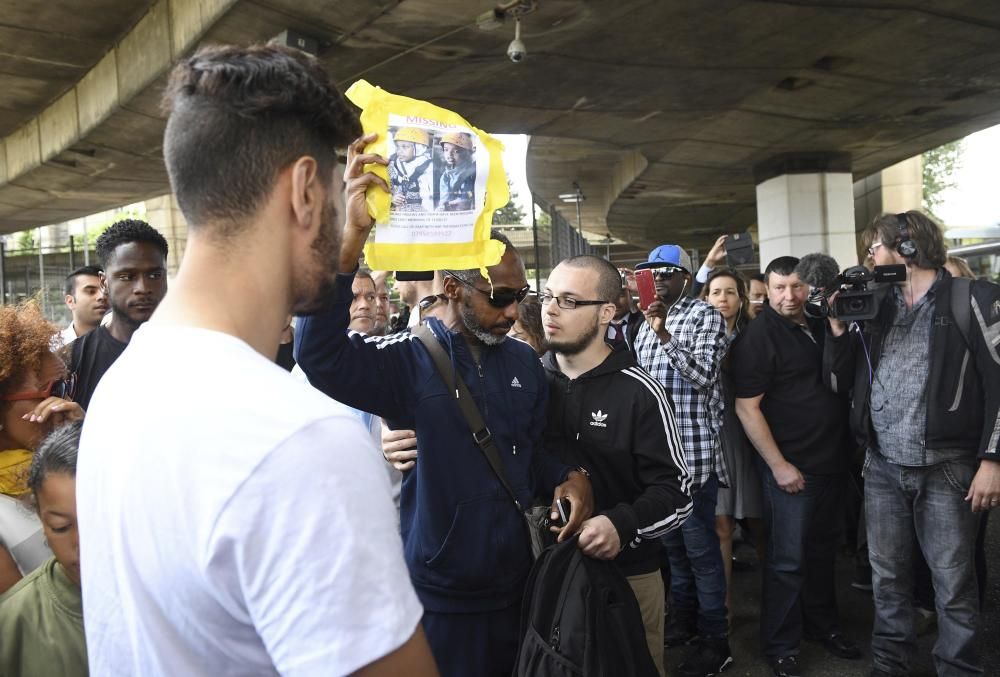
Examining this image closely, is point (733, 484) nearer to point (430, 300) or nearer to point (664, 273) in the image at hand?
point (664, 273)

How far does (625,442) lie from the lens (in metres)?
3.07

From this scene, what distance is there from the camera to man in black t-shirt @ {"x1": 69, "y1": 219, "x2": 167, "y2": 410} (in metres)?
3.70

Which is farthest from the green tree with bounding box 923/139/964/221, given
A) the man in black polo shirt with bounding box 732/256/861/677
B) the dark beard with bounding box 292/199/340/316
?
the dark beard with bounding box 292/199/340/316

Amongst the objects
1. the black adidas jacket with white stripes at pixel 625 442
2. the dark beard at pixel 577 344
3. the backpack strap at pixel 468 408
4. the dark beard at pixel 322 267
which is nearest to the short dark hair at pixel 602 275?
the dark beard at pixel 577 344

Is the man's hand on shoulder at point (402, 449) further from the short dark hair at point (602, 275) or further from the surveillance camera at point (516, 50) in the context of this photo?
the surveillance camera at point (516, 50)

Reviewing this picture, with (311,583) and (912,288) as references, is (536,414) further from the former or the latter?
(912,288)

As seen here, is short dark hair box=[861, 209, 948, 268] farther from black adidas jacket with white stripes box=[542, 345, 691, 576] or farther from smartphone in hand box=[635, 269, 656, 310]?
black adidas jacket with white stripes box=[542, 345, 691, 576]

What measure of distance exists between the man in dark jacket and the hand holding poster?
1.19m

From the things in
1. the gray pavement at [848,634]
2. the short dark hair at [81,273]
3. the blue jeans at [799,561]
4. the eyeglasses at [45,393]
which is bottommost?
the gray pavement at [848,634]

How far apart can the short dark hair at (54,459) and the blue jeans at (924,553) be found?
3.83m

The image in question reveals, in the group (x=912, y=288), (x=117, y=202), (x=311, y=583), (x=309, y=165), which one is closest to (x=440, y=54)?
(x=912, y=288)

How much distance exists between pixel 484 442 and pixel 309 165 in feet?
4.78

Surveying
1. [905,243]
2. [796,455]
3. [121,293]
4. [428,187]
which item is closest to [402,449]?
[428,187]

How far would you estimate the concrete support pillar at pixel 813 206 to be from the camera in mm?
13664
